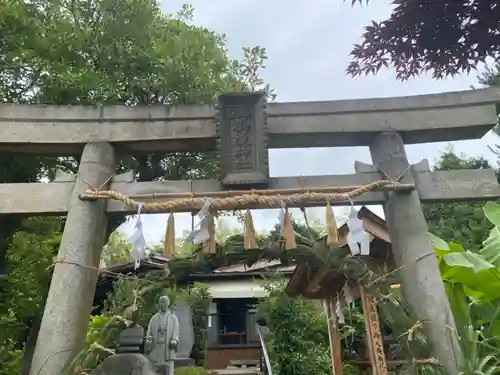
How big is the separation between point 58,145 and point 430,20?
4.25m

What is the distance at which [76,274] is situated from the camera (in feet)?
16.2

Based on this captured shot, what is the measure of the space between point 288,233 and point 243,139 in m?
1.28

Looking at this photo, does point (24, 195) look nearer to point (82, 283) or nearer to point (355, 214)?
point (82, 283)

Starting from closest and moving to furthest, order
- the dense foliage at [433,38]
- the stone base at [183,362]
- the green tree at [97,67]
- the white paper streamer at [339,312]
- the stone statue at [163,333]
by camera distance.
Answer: the dense foliage at [433,38]
the green tree at [97,67]
the stone statue at [163,333]
the white paper streamer at [339,312]
the stone base at [183,362]

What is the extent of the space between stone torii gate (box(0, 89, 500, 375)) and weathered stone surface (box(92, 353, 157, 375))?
805 millimetres

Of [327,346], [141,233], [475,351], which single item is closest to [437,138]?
[475,351]

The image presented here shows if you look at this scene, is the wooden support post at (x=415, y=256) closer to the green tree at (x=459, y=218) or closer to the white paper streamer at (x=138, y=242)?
the white paper streamer at (x=138, y=242)

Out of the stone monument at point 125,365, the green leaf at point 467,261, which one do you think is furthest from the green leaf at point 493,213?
the stone monument at point 125,365

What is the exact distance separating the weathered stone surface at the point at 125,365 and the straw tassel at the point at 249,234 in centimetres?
211

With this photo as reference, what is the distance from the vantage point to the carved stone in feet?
17.5

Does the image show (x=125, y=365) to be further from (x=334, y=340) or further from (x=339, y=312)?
(x=334, y=340)

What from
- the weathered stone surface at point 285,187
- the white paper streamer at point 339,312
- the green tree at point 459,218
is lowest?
the white paper streamer at point 339,312

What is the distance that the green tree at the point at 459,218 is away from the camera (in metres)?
11.4

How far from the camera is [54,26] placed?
26.6 ft
